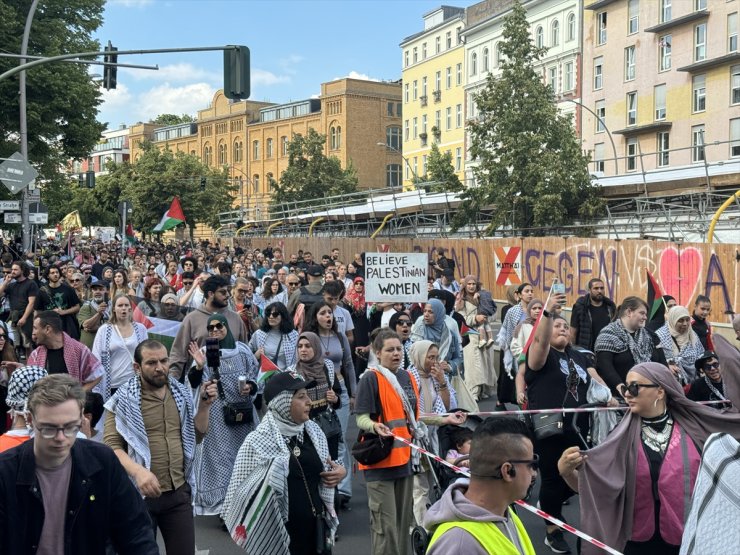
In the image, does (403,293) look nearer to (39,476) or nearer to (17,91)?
(39,476)

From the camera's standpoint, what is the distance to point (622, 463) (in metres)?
4.92

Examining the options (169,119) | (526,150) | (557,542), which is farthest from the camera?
(169,119)

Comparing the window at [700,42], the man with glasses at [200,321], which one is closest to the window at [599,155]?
the window at [700,42]

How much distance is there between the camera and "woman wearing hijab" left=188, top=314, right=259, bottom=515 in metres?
7.71

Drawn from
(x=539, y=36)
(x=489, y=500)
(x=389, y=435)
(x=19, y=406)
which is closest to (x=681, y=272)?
(x=389, y=435)

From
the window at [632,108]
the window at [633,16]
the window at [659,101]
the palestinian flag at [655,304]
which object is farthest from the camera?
the window at [632,108]

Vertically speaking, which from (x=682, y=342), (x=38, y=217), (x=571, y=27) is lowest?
(x=682, y=342)

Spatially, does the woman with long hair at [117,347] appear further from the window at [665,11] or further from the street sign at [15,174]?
the window at [665,11]

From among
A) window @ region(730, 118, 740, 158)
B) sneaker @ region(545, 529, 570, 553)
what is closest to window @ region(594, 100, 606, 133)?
window @ region(730, 118, 740, 158)

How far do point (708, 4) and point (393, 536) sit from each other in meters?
45.2

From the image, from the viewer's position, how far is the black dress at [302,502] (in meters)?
5.34

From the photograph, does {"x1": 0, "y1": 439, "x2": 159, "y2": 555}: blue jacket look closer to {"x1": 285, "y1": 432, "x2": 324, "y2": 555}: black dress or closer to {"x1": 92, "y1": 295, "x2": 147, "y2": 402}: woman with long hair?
{"x1": 285, "y1": 432, "x2": 324, "y2": 555}: black dress

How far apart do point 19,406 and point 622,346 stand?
16.4 feet

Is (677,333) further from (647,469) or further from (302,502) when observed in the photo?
(302,502)
